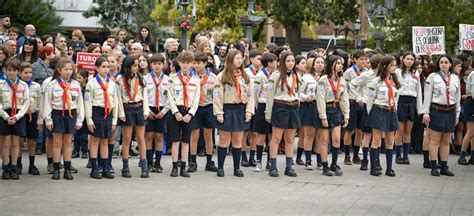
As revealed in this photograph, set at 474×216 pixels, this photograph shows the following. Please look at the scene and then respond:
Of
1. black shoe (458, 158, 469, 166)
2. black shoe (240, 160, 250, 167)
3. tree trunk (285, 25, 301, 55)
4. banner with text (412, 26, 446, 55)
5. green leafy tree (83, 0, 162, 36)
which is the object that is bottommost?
black shoe (458, 158, 469, 166)

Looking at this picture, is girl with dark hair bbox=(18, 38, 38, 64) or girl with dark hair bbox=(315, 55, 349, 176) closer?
girl with dark hair bbox=(315, 55, 349, 176)

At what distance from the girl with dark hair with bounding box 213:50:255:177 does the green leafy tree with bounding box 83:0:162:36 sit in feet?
111

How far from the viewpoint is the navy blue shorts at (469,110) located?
17578 millimetres

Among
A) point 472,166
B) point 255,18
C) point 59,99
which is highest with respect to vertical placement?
point 255,18

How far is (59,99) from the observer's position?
45.8 feet

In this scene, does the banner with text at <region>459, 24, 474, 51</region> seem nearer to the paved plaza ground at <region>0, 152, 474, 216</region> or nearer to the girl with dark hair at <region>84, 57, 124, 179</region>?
the paved plaza ground at <region>0, 152, 474, 216</region>

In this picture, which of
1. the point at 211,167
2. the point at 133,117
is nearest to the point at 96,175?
the point at 133,117

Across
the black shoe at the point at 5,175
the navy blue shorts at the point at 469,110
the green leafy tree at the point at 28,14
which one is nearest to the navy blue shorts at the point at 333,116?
the navy blue shorts at the point at 469,110

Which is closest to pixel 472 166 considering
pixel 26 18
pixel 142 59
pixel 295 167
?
pixel 295 167

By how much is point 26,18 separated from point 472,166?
1770cm

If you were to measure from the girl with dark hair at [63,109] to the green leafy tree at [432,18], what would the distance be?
2496 cm

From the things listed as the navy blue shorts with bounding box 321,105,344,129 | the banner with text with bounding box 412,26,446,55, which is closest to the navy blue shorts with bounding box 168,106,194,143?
the navy blue shorts with bounding box 321,105,344,129

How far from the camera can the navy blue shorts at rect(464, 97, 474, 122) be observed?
17.6 m

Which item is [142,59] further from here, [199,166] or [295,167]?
[295,167]
